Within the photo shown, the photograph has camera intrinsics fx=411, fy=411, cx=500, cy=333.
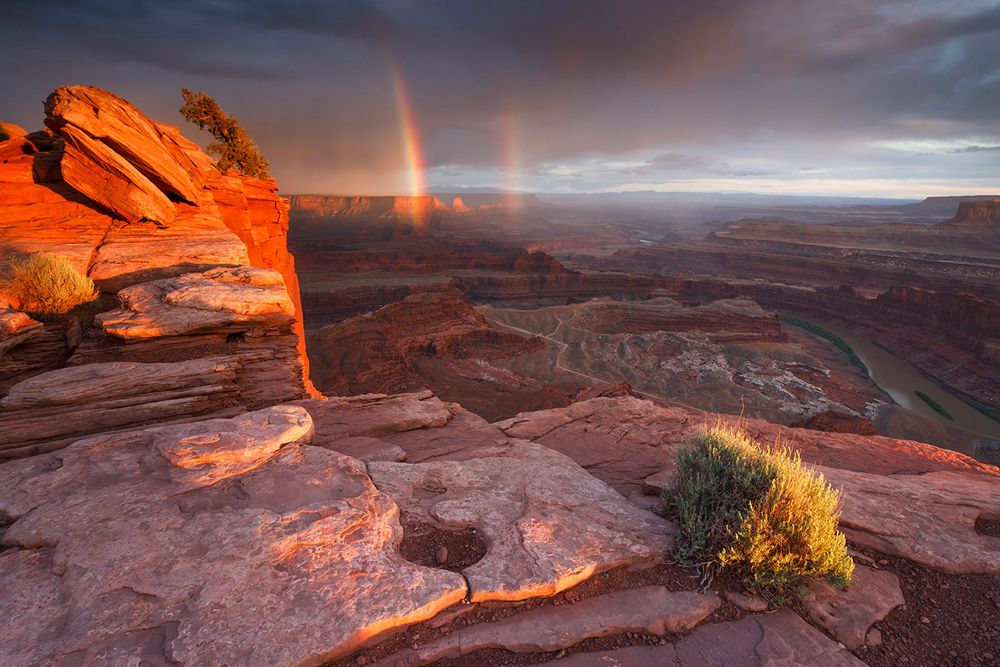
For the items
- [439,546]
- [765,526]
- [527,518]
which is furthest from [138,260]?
[765,526]

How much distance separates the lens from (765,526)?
140 inches

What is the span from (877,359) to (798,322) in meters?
13.9

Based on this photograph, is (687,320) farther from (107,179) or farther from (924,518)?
(107,179)

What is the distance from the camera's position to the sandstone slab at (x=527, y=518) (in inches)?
134

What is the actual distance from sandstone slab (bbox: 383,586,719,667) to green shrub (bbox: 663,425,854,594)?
433mm

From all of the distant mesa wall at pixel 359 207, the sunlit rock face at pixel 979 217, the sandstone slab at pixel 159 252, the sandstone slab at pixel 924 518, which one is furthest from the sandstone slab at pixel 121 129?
the sunlit rock face at pixel 979 217

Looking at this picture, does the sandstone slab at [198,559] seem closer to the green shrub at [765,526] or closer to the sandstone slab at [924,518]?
the green shrub at [765,526]

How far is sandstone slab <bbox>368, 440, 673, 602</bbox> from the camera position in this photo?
340 cm

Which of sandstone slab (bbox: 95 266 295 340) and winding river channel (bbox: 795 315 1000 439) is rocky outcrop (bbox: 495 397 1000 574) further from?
winding river channel (bbox: 795 315 1000 439)

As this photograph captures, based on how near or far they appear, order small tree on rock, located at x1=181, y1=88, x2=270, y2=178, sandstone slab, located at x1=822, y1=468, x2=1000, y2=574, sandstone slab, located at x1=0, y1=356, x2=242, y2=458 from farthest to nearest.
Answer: small tree on rock, located at x1=181, y1=88, x2=270, y2=178 < sandstone slab, located at x1=0, y1=356, x2=242, y2=458 < sandstone slab, located at x1=822, y1=468, x2=1000, y2=574

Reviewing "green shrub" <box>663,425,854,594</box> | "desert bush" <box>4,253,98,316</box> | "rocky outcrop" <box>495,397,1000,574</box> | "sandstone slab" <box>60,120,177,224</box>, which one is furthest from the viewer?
"sandstone slab" <box>60,120,177,224</box>

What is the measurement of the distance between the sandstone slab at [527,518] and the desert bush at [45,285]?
6449mm

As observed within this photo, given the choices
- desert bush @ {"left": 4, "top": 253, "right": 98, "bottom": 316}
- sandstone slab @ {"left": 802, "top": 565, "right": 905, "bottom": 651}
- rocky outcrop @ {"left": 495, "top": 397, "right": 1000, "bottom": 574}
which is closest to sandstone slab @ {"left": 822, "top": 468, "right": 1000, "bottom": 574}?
rocky outcrop @ {"left": 495, "top": 397, "right": 1000, "bottom": 574}

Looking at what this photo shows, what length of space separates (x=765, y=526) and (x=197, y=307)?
8570 mm
